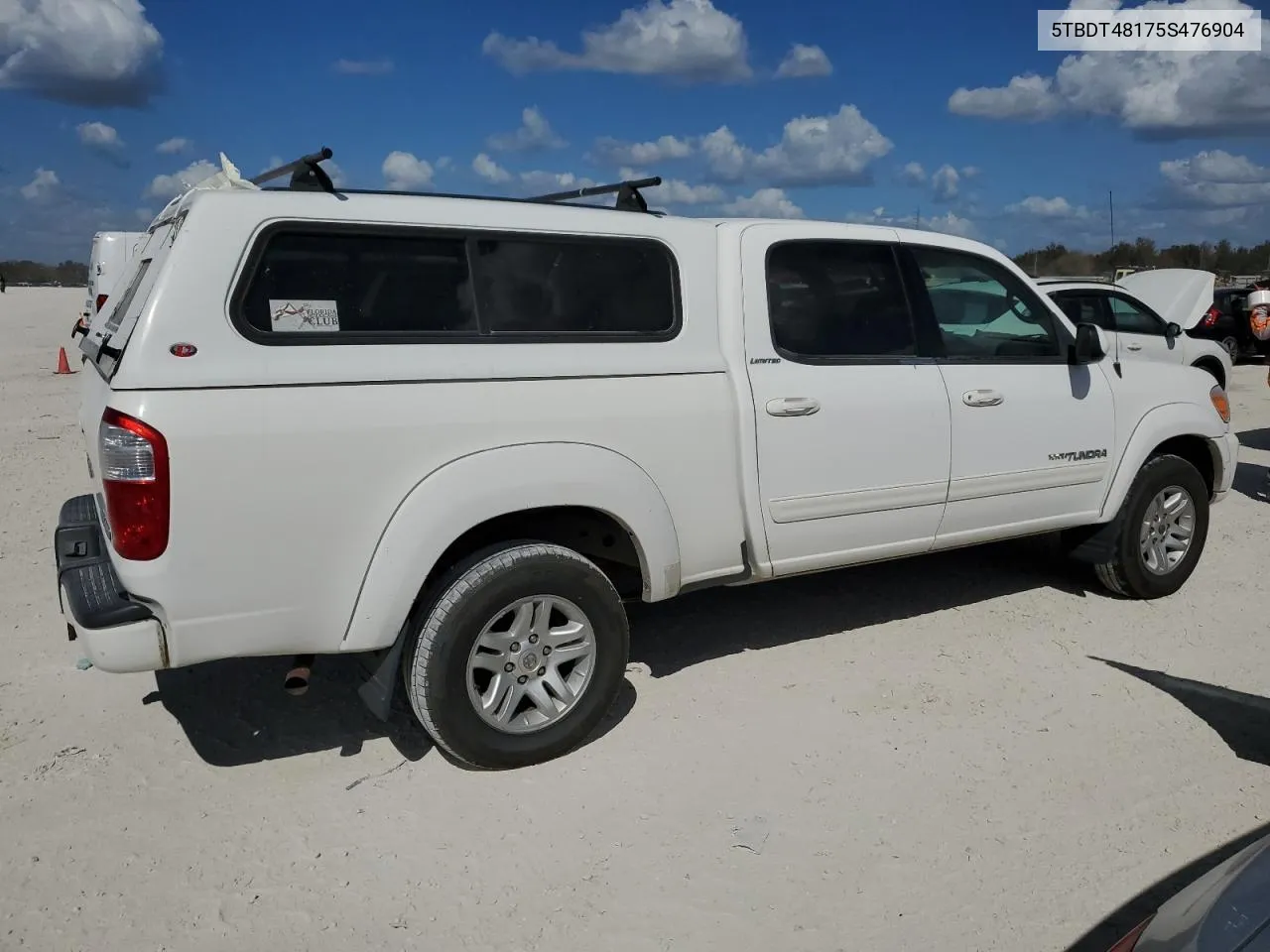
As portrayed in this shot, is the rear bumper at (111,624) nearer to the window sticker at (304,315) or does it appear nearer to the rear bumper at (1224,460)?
the window sticker at (304,315)

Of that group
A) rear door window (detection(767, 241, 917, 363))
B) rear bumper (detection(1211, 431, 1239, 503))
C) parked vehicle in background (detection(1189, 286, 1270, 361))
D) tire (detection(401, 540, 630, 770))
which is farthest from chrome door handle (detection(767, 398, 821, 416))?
parked vehicle in background (detection(1189, 286, 1270, 361))

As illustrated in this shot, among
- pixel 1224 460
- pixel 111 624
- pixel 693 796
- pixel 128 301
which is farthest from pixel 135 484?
pixel 1224 460

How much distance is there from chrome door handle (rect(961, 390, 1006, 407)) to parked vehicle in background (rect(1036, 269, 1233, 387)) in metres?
5.65

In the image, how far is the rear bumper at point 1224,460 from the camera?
5719 millimetres

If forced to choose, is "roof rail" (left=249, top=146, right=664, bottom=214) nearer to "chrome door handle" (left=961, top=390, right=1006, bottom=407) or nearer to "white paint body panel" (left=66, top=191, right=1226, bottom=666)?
"white paint body panel" (left=66, top=191, right=1226, bottom=666)

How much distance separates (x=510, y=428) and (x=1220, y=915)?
8.21ft

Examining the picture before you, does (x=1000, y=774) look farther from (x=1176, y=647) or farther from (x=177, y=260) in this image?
(x=177, y=260)

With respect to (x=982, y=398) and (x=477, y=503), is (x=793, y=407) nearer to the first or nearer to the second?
(x=982, y=398)

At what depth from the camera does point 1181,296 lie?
37.0ft

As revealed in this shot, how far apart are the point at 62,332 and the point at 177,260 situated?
28.9 metres

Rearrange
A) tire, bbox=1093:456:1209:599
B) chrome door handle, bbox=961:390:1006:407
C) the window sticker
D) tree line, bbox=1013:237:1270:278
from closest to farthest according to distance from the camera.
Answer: the window sticker → chrome door handle, bbox=961:390:1006:407 → tire, bbox=1093:456:1209:599 → tree line, bbox=1013:237:1270:278

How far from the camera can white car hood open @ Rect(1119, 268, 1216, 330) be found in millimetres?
11219

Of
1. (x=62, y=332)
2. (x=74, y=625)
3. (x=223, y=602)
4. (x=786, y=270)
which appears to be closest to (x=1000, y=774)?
(x=786, y=270)

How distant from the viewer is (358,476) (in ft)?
10.8
